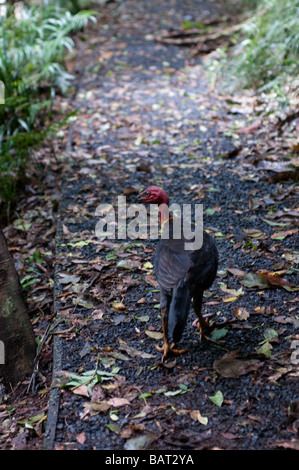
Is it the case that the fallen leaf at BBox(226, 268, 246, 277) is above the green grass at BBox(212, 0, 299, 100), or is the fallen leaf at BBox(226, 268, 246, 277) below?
below

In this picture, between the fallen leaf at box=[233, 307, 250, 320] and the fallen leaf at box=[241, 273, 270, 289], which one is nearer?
the fallen leaf at box=[233, 307, 250, 320]

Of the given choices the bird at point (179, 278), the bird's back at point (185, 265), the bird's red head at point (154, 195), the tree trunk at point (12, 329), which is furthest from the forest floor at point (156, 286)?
the bird's red head at point (154, 195)

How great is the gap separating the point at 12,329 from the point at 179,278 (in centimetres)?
118

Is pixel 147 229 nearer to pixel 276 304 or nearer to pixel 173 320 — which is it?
pixel 276 304

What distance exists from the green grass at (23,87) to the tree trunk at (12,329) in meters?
2.11

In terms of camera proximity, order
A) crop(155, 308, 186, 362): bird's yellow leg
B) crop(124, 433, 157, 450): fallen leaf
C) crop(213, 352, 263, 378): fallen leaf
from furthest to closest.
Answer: crop(155, 308, 186, 362): bird's yellow leg → crop(213, 352, 263, 378): fallen leaf → crop(124, 433, 157, 450): fallen leaf

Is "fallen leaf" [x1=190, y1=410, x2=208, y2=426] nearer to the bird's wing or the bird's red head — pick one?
the bird's wing

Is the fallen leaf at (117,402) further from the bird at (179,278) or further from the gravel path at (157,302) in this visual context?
the bird at (179,278)

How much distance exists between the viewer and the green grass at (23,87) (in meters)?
5.48

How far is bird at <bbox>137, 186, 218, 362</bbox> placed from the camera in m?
2.70

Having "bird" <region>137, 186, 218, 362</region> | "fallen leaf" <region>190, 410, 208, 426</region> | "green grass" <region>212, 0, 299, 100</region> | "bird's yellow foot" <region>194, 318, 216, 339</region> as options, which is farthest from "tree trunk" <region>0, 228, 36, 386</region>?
"green grass" <region>212, 0, 299, 100</region>

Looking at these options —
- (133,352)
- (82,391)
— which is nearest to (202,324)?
(133,352)

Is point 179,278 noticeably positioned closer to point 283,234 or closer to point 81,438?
point 81,438

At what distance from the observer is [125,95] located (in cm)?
752
